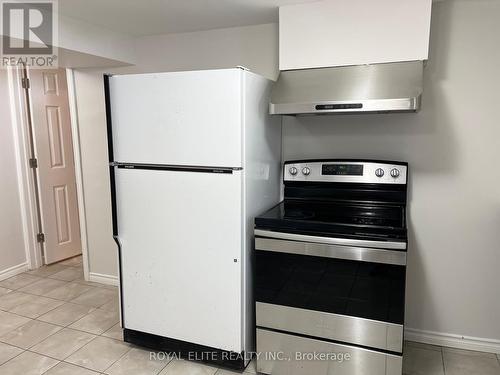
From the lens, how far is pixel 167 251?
7.18 ft

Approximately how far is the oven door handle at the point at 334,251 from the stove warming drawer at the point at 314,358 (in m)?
0.47

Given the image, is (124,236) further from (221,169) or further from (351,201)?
(351,201)

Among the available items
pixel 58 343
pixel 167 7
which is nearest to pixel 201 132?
pixel 167 7

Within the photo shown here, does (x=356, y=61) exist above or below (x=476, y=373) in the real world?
above

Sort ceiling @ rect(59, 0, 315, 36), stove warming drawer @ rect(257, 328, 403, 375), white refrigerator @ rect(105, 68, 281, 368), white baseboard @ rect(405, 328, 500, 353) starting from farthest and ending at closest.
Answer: white baseboard @ rect(405, 328, 500, 353) → ceiling @ rect(59, 0, 315, 36) → white refrigerator @ rect(105, 68, 281, 368) → stove warming drawer @ rect(257, 328, 403, 375)

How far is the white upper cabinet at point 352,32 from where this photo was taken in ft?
6.52

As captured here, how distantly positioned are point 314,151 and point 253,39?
34.9 inches

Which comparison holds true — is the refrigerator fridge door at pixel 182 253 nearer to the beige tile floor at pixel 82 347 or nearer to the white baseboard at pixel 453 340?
the beige tile floor at pixel 82 347

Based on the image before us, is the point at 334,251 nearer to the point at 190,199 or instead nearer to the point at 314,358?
the point at 314,358

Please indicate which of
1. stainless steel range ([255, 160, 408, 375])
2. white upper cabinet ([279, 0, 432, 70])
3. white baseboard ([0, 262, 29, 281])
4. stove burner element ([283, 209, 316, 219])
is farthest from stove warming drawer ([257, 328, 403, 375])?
white baseboard ([0, 262, 29, 281])

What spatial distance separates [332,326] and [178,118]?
1.36m

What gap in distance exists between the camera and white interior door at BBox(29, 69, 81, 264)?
12.1ft

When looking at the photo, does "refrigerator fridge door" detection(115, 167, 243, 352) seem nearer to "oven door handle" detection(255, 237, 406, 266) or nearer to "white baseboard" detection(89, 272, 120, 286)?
"oven door handle" detection(255, 237, 406, 266)
